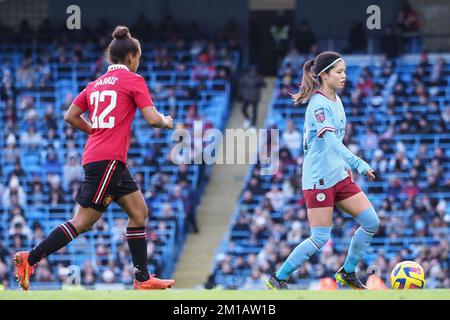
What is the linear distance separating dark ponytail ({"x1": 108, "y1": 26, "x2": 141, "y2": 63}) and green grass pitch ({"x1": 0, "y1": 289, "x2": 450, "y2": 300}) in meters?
2.13

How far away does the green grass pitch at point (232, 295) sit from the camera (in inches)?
326

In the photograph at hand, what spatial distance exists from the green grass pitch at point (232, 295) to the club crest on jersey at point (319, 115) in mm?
1891

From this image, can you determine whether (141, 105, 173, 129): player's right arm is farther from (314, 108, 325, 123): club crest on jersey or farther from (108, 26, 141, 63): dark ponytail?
(314, 108, 325, 123): club crest on jersey

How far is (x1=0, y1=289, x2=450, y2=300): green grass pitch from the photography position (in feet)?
27.2

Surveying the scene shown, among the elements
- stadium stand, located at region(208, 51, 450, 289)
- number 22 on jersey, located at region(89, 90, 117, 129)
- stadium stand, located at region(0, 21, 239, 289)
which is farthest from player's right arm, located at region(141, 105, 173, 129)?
stadium stand, located at region(0, 21, 239, 289)

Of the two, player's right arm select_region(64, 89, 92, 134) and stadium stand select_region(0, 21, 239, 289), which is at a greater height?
player's right arm select_region(64, 89, 92, 134)

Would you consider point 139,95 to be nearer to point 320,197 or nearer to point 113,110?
point 113,110

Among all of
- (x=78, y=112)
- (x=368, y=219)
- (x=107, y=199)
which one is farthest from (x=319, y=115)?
(x=78, y=112)

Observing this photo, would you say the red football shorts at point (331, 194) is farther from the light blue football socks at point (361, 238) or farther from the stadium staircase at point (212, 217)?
the stadium staircase at point (212, 217)

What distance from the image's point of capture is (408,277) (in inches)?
416

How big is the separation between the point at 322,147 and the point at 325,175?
0.79ft

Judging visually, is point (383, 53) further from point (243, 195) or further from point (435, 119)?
point (243, 195)

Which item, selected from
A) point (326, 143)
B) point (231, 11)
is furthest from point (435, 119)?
point (326, 143)

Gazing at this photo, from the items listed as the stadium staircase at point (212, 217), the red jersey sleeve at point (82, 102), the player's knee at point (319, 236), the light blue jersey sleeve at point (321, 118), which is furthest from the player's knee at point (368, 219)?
the stadium staircase at point (212, 217)
